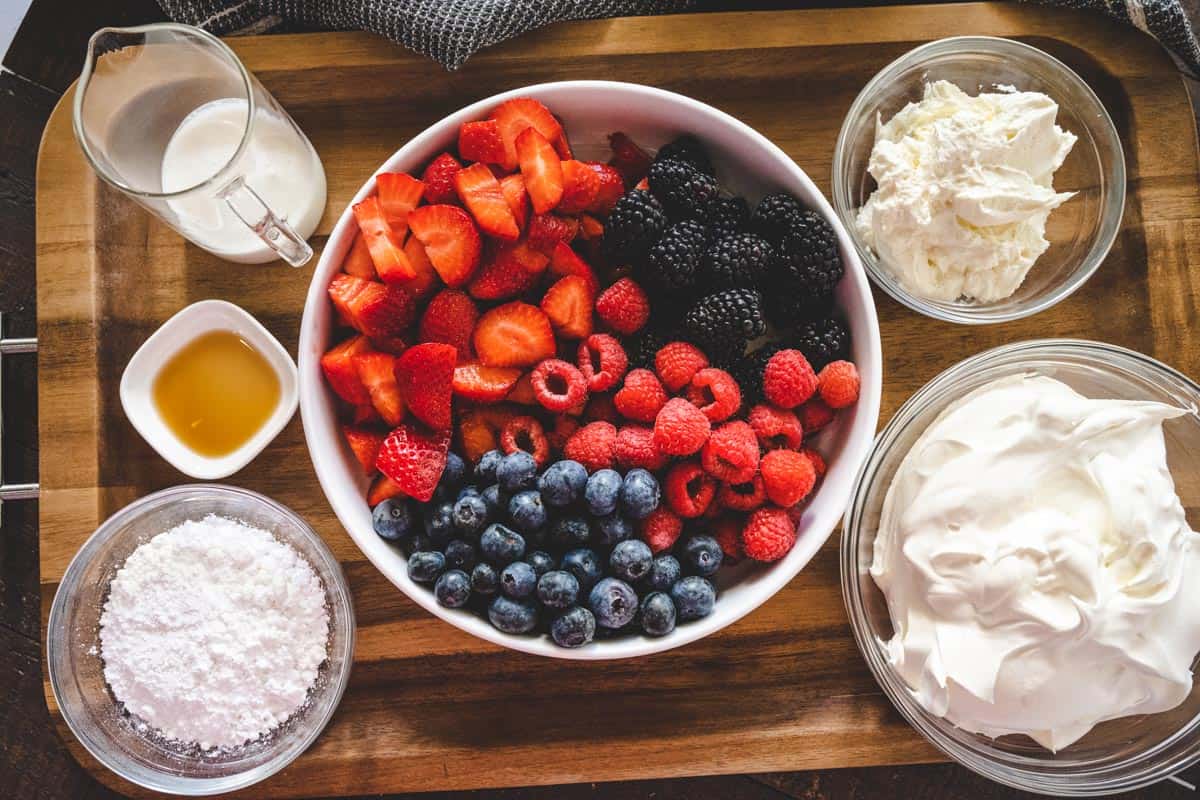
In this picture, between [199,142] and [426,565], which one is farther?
[199,142]

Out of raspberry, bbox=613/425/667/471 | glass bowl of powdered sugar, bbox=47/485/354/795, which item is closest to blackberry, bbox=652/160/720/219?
raspberry, bbox=613/425/667/471

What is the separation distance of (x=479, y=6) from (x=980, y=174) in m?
0.85

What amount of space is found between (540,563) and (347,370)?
0.42 m

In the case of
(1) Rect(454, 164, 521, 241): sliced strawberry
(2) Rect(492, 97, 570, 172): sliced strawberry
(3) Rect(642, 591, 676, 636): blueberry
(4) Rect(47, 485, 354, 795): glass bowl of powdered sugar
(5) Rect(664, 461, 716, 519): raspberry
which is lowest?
(4) Rect(47, 485, 354, 795): glass bowl of powdered sugar

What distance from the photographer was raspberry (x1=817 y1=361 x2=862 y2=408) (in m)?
1.44

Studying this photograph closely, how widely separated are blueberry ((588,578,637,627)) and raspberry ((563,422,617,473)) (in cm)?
17

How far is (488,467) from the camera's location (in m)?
1.43

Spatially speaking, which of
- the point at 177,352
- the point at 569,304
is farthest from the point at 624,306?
the point at 177,352

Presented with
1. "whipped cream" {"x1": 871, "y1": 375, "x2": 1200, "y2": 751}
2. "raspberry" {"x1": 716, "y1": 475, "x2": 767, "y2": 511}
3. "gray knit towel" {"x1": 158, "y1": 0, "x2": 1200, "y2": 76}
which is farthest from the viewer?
"gray knit towel" {"x1": 158, "y1": 0, "x2": 1200, "y2": 76}

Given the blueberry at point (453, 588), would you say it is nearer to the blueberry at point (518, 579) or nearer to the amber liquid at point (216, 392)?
the blueberry at point (518, 579)

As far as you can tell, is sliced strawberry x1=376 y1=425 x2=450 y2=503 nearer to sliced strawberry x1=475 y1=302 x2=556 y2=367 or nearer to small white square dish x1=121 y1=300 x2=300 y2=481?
sliced strawberry x1=475 y1=302 x2=556 y2=367

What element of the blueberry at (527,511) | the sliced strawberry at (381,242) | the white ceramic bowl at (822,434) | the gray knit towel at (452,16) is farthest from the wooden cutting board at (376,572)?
the blueberry at (527,511)

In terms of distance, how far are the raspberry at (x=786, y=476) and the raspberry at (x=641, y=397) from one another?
18cm

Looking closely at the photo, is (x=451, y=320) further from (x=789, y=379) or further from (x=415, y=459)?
(x=789, y=379)
